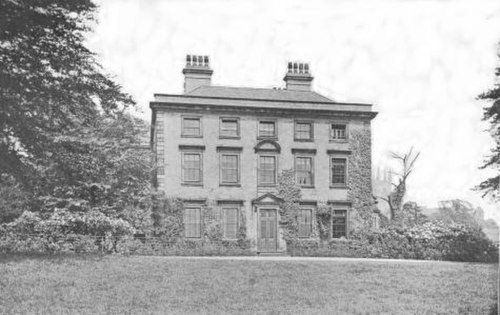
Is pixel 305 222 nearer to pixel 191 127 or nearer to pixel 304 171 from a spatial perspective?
pixel 304 171

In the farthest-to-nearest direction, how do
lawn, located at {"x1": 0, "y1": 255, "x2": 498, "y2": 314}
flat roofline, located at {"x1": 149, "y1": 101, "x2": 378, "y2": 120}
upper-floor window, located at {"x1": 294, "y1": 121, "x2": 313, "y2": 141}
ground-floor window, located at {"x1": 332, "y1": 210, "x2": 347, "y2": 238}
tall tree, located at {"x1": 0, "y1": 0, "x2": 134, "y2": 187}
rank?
upper-floor window, located at {"x1": 294, "y1": 121, "x2": 313, "y2": 141} → ground-floor window, located at {"x1": 332, "y1": 210, "x2": 347, "y2": 238} → flat roofline, located at {"x1": 149, "y1": 101, "x2": 378, "y2": 120} → lawn, located at {"x1": 0, "y1": 255, "x2": 498, "y2": 314} → tall tree, located at {"x1": 0, "y1": 0, "x2": 134, "y2": 187}

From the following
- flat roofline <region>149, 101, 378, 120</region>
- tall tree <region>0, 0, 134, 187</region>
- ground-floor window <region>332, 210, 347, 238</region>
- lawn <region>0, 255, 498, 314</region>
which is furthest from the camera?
ground-floor window <region>332, 210, 347, 238</region>

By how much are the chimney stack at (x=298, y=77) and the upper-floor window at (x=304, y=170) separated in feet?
1.66

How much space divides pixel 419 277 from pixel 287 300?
1202 mm

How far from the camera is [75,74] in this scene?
10.9 feet

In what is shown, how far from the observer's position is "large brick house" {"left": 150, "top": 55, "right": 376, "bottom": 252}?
371 centimetres

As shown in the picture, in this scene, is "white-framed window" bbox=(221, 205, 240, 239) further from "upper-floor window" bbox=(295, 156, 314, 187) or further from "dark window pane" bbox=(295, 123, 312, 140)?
"dark window pane" bbox=(295, 123, 312, 140)

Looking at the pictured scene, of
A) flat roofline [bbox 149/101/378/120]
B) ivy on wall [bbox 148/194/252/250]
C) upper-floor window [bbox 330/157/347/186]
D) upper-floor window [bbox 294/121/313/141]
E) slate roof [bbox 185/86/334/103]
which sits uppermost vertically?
slate roof [bbox 185/86/334/103]

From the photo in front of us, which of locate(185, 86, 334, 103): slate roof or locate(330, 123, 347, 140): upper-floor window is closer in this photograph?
locate(185, 86, 334, 103): slate roof

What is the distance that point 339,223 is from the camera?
381 cm

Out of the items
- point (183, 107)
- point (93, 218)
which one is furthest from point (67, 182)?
point (183, 107)

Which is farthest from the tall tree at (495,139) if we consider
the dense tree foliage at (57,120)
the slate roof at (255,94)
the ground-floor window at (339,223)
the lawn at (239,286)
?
the dense tree foliage at (57,120)

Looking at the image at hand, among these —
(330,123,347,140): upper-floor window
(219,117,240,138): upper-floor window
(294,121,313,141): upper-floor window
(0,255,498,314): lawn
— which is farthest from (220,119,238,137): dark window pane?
(0,255,498,314): lawn

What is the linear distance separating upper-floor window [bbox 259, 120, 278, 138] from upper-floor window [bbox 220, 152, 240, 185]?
0.78 ft
